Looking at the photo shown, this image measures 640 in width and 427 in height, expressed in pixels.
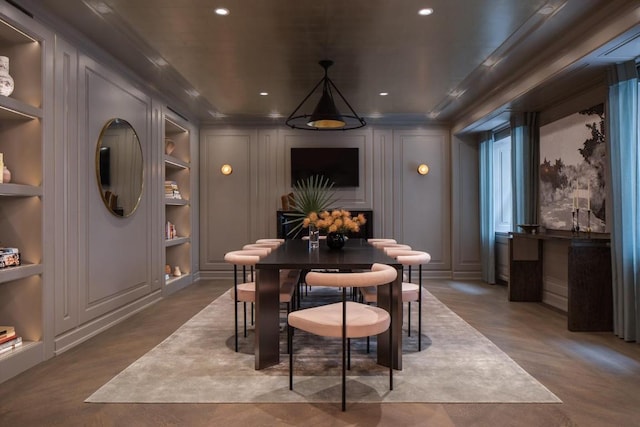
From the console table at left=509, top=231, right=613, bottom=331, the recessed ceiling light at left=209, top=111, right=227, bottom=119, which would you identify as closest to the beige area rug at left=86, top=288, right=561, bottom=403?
the console table at left=509, top=231, right=613, bottom=331

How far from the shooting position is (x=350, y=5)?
3.28 meters

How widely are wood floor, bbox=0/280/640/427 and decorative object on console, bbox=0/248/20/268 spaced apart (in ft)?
2.66

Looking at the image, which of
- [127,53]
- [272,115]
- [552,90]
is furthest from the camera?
[272,115]

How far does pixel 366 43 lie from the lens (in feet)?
13.3

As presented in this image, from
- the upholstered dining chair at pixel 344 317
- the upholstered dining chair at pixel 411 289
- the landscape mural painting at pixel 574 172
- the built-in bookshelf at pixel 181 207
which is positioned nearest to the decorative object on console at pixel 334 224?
the upholstered dining chair at pixel 411 289

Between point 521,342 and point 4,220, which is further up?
point 4,220

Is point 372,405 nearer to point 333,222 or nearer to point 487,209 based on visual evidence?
point 333,222

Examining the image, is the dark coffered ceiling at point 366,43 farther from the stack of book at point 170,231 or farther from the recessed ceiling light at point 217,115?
the stack of book at point 170,231

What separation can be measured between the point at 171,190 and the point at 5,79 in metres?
3.37

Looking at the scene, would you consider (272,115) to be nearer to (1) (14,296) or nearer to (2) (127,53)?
(2) (127,53)

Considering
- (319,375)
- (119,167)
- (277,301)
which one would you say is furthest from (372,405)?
(119,167)

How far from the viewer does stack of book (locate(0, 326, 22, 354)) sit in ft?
9.69

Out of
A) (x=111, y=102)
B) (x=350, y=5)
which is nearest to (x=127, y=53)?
(x=111, y=102)

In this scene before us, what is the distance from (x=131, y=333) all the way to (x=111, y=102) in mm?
2403
